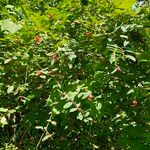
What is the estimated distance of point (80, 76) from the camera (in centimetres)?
296

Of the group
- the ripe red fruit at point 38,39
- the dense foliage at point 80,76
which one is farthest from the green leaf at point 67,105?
the ripe red fruit at point 38,39

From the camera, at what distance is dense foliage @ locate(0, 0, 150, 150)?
2.70m

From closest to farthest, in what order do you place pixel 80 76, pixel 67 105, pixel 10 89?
pixel 67 105
pixel 80 76
pixel 10 89

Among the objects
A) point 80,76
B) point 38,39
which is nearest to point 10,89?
point 38,39

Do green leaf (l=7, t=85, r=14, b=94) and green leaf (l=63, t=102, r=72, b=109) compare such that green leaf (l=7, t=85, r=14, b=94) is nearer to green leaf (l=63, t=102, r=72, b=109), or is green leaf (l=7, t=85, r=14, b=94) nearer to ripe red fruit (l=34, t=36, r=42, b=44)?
ripe red fruit (l=34, t=36, r=42, b=44)

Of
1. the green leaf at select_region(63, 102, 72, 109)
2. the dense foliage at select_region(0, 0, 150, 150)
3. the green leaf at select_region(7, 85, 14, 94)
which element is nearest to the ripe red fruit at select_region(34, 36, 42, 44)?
the dense foliage at select_region(0, 0, 150, 150)

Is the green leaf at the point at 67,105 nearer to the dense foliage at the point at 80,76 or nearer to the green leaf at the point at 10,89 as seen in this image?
the dense foliage at the point at 80,76

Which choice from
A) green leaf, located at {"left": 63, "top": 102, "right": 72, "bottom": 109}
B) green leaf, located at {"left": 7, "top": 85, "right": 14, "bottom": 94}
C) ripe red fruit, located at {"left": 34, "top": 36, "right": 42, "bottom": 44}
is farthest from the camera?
green leaf, located at {"left": 7, "top": 85, "right": 14, "bottom": 94}

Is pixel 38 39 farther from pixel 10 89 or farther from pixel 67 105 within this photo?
pixel 67 105

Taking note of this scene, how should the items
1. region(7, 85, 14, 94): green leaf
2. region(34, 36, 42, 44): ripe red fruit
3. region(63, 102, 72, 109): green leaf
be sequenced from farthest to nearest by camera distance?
region(7, 85, 14, 94): green leaf < region(34, 36, 42, 44): ripe red fruit < region(63, 102, 72, 109): green leaf

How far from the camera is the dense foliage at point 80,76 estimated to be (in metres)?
2.70

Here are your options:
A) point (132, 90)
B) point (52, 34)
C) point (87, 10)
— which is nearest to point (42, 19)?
point (52, 34)

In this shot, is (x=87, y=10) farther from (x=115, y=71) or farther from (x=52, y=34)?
(x=115, y=71)

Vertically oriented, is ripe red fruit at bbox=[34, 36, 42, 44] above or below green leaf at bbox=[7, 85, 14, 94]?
above
